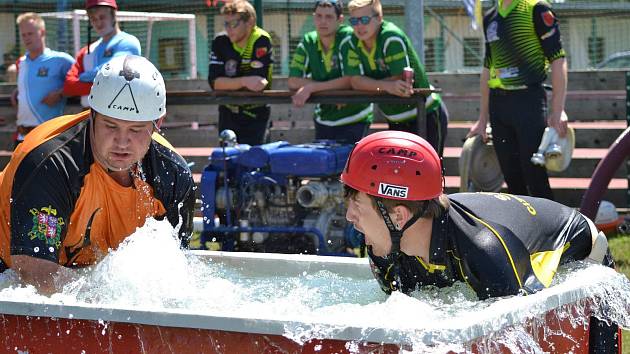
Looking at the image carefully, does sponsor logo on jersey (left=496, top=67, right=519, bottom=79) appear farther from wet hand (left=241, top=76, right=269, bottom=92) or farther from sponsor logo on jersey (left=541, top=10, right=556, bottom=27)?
wet hand (left=241, top=76, right=269, bottom=92)

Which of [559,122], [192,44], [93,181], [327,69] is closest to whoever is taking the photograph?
[93,181]

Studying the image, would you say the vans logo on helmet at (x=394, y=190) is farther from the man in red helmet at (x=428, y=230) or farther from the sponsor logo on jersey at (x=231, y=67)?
the sponsor logo on jersey at (x=231, y=67)

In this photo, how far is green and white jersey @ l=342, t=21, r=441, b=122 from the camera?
798 cm

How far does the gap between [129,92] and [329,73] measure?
4.06m

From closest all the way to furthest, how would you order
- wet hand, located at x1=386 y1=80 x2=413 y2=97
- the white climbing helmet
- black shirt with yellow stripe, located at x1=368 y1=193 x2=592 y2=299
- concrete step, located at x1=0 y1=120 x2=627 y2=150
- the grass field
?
black shirt with yellow stripe, located at x1=368 y1=193 x2=592 y2=299 < the white climbing helmet < the grass field < wet hand, located at x1=386 y1=80 x2=413 y2=97 < concrete step, located at x1=0 y1=120 x2=627 y2=150

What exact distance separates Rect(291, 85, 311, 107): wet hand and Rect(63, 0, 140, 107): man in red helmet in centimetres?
152

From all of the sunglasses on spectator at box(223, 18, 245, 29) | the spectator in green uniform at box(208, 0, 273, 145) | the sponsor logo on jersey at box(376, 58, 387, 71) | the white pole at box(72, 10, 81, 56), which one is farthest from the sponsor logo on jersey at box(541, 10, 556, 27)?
the white pole at box(72, 10, 81, 56)

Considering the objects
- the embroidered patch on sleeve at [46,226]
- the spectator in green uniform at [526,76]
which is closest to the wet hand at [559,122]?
the spectator in green uniform at [526,76]

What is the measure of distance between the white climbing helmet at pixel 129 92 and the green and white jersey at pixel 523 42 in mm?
3944

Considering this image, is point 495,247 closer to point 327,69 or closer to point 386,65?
point 386,65

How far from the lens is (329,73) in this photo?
851cm

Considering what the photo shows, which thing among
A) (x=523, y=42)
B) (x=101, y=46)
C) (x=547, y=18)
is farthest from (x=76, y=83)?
(x=547, y=18)

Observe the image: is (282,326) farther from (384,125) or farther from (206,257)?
(384,125)

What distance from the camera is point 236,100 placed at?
844cm
